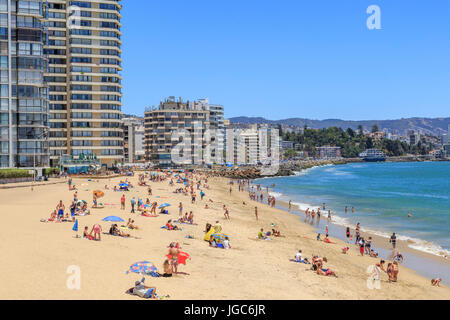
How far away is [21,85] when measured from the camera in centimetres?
6122

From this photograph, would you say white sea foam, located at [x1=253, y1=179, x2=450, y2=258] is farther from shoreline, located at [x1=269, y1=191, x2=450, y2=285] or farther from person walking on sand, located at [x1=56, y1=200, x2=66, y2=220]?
person walking on sand, located at [x1=56, y1=200, x2=66, y2=220]

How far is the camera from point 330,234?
125 feet

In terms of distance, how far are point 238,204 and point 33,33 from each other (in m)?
38.3

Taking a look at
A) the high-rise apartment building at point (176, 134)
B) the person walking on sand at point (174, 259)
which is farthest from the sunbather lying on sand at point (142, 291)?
the high-rise apartment building at point (176, 134)

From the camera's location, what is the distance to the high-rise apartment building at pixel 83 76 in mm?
80188

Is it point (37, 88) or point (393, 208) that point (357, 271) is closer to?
point (393, 208)

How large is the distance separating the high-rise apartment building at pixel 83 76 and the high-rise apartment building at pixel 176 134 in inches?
2083

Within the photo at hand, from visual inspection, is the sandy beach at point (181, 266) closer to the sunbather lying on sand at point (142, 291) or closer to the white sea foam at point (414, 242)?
the sunbather lying on sand at point (142, 291)

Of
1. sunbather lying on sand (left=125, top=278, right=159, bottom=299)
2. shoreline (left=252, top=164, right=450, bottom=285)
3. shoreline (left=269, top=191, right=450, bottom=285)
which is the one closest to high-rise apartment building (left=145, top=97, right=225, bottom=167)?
shoreline (left=252, top=164, right=450, bottom=285)

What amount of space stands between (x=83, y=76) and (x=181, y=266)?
68.8 metres

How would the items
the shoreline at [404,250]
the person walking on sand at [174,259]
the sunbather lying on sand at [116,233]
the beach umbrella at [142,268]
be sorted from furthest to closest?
1. the shoreline at [404,250]
2. the sunbather lying on sand at [116,233]
3. the person walking on sand at [174,259]
4. the beach umbrella at [142,268]

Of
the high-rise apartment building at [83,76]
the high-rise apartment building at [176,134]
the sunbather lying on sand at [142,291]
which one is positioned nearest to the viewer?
the sunbather lying on sand at [142,291]

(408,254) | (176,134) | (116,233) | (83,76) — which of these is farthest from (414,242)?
(176,134)

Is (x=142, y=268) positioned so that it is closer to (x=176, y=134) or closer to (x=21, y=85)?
(x=21, y=85)
